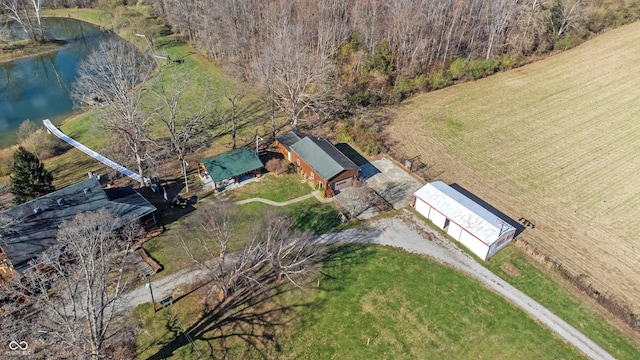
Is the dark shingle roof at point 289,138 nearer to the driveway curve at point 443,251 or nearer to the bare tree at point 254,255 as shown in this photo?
the bare tree at point 254,255

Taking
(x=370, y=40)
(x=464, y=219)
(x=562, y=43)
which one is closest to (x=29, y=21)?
(x=370, y=40)

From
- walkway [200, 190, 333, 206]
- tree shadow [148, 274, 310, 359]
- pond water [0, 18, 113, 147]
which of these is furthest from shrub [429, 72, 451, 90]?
pond water [0, 18, 113, 147]

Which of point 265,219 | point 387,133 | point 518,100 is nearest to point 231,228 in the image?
point 265,219

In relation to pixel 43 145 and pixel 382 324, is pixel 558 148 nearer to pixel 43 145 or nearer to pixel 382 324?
pixel 382 324

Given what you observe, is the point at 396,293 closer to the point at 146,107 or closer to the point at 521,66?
the point at 146,107

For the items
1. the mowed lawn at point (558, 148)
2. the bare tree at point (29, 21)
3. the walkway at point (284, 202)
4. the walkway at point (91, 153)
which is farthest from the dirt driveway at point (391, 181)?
the bare tree at point (29, 21)
